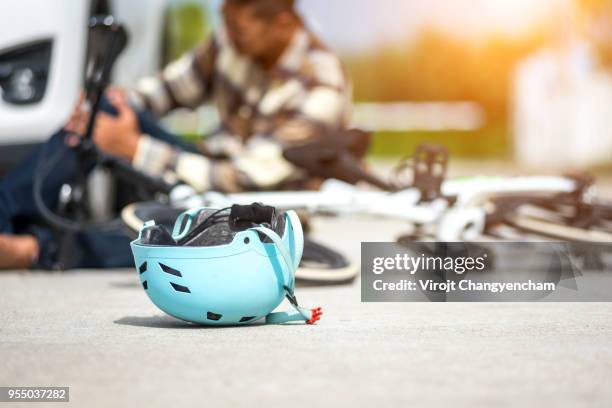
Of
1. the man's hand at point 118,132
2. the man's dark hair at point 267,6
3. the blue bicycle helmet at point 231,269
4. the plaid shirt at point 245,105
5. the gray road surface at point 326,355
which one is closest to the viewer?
the gray road surface at point 326,355

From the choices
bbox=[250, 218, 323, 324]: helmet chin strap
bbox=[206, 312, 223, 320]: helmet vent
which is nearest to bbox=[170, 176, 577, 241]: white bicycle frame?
bbox=[250, 218, 323, 324]: helmet chin strap

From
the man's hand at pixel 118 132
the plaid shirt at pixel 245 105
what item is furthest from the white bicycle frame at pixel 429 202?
the man's hand at pixel 118 132

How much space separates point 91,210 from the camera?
6.53 m

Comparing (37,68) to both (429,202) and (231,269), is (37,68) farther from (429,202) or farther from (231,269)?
(231,269)

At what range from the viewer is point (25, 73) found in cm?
593

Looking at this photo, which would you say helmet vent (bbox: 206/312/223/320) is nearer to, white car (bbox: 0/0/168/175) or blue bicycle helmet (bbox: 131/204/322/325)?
blue bicycle helmet (bbox: 131/204/322/325)

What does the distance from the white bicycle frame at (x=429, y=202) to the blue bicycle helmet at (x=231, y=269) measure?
1319mm

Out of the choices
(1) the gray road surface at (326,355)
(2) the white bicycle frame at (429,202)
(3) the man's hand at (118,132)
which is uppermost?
(3) the man's hand at (118,132)

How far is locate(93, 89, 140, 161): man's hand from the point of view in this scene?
5.82 m

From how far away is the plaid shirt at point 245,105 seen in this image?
6.20 metres

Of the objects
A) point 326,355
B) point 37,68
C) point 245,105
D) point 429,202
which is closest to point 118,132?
point 37,68

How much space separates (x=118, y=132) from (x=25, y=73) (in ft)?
1.64

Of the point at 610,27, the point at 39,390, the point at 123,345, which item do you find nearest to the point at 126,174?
the point at 123,345

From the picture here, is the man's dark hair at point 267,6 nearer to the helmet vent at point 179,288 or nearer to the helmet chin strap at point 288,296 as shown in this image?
the helmet chin strap at point 288,296
